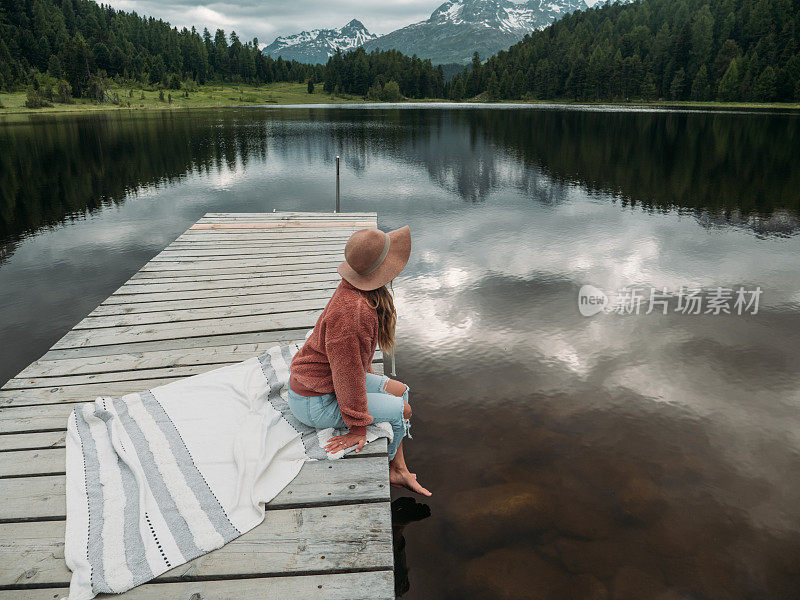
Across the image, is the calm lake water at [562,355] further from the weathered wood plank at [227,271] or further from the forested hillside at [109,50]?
the forested hillside at [109,50]

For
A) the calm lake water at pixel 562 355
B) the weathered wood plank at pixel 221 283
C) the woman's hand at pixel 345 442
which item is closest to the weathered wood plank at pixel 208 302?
the weathered wood plank at pixel 221 283

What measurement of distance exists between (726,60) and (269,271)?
147105 millimetres

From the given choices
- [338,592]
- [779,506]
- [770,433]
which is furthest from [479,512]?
[770,433]

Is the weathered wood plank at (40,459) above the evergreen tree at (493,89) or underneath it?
underneath

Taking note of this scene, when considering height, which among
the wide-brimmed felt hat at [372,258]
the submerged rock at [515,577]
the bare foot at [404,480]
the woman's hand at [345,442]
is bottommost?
the submerged rock at [515,577]

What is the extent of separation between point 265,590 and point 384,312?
7.02 feet

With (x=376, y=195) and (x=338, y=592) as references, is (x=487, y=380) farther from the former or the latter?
(x=376, y=195)

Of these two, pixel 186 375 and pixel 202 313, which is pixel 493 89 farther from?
pixel 186 375

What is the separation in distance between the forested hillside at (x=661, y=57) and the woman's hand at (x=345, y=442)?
129 meters

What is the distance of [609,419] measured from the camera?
657cm

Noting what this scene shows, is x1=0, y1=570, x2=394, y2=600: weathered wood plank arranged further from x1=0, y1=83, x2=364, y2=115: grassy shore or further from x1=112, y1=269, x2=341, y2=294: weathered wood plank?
x1=0, y1=83, x2=364, y2=115: grassy shore

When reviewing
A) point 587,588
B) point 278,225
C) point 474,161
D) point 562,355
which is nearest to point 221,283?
point 278,225

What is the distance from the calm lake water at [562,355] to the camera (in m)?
4.62

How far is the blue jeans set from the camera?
4.22 meters
